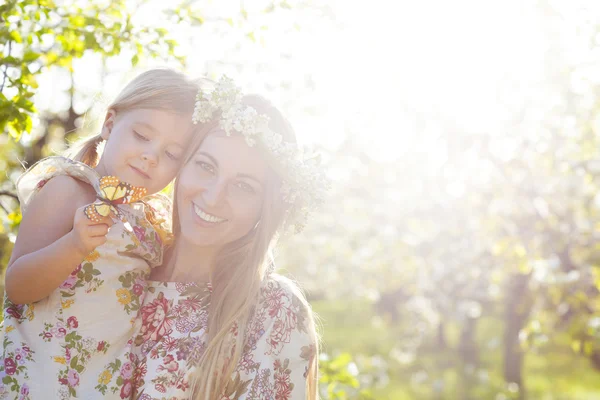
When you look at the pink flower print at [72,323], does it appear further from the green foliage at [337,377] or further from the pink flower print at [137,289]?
the green foliage at [337,377]

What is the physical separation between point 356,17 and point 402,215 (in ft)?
18.3

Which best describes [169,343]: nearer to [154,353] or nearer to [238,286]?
[154,353]

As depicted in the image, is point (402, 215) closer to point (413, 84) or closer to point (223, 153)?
point (413, 84)

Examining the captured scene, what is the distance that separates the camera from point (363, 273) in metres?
18.2

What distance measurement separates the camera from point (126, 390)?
2604 mm

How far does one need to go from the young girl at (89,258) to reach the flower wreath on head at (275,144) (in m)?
0.15

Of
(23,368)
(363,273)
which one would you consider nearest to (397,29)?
(23,368)

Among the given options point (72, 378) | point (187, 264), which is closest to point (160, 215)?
point (187, 264)

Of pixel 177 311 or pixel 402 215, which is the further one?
pixel 402 215

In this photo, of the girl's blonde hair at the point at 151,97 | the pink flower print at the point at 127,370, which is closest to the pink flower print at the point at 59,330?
the pink flower print at the point at 127,370

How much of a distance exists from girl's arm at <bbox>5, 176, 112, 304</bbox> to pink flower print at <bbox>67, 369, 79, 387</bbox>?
0.97 feet

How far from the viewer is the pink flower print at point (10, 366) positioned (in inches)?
97.0

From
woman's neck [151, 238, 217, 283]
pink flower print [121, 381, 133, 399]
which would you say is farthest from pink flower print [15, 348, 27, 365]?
woman's neck [151, 238, 217, 283]

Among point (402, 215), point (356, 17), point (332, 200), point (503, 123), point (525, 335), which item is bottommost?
point (332, 200)
